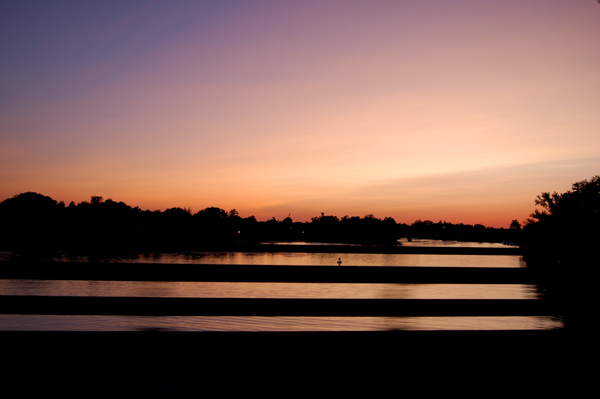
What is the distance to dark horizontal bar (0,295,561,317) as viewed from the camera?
11.6ft

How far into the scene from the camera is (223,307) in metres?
3.56

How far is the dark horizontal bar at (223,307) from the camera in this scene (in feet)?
11.6

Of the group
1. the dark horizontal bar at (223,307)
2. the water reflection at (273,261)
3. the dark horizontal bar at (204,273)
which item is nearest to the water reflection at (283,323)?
the dark horizontal bar at (223,307)
